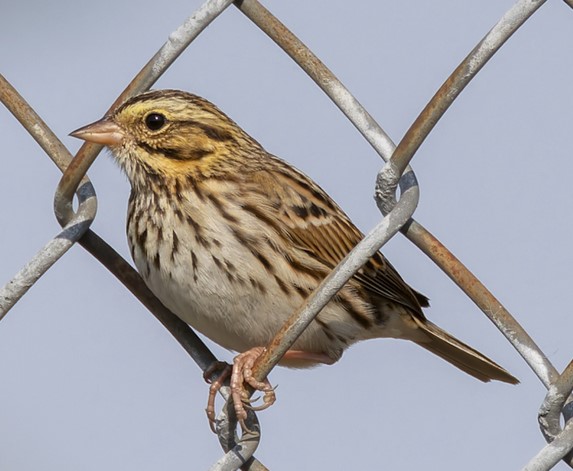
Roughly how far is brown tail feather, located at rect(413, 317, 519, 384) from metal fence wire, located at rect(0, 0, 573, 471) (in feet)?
5.83

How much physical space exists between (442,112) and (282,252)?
177cm

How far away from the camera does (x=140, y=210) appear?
3943 mm

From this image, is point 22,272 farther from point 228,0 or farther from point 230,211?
point 230,211

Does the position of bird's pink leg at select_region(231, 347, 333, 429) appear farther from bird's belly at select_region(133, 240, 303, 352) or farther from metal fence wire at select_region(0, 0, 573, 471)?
bird's belly at select_region(133, 240, 303, 352)

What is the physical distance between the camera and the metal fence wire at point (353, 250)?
221cm

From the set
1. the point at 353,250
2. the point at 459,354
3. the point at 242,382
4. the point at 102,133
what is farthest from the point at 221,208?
the point at 353,250

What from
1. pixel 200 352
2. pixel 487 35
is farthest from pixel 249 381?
pixel 487 35

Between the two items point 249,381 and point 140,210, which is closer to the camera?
point 249,381

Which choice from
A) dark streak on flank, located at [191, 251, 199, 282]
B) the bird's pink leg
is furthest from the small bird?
the bird's pink leg

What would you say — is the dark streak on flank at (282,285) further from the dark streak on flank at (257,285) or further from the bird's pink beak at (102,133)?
the bird's pink beak at (102,133)

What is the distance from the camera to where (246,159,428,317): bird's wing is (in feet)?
13.3

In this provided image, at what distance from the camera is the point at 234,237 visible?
3836mm

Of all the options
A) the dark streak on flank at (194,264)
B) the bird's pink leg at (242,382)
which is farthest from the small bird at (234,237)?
the bird's pink leg at (242,382)

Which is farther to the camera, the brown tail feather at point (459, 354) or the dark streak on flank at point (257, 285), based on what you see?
the brown tail feather at point (459, 354)
